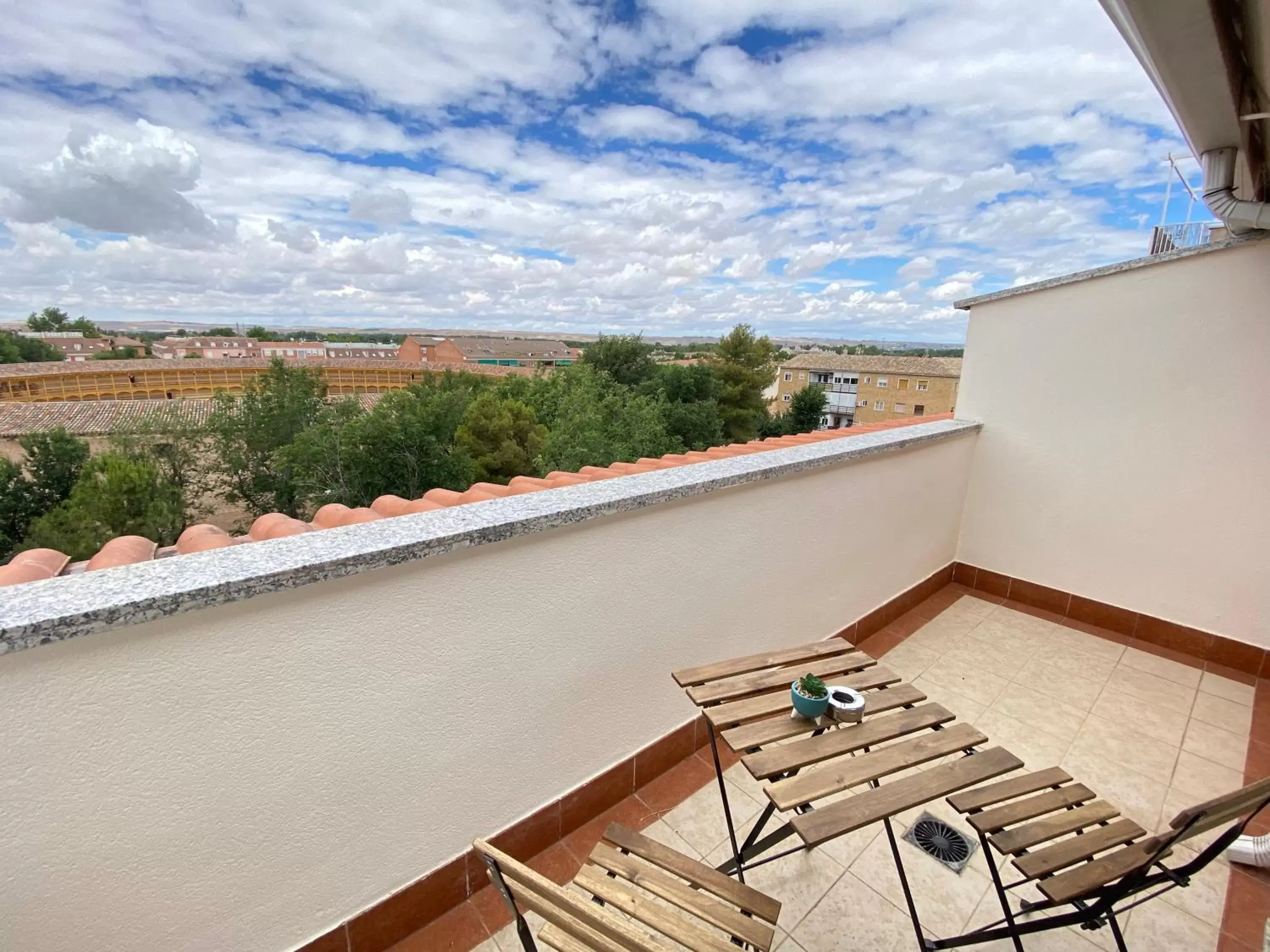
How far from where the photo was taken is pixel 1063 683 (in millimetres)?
2982

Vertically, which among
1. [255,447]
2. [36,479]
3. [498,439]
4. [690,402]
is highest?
[690,402]

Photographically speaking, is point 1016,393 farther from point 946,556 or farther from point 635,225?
point 635,225

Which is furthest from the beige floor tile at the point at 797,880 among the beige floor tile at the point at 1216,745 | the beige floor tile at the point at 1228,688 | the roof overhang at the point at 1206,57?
the beige floor tile at the point at 1228,688

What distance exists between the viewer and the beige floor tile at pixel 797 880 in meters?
1.73

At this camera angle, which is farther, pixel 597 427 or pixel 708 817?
pixel 597 427

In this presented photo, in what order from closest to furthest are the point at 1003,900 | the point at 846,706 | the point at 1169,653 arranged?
1. the point at 1003,900
2. the point at 846,706
3. the point at 1169,653

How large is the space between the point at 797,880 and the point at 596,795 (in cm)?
75

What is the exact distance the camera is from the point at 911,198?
45.7 feet

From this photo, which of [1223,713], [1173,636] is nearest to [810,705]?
[1223,713]

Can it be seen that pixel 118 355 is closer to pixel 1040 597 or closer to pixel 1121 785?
pixel 1040 597

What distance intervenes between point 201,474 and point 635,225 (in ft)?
83.0

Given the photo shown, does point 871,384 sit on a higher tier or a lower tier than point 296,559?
higher

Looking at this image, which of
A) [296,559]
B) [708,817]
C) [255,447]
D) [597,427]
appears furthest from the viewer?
[255,447]

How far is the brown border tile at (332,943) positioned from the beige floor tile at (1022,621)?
398 centimetres
